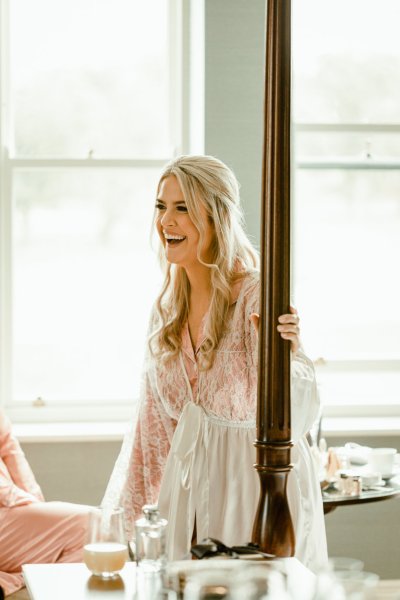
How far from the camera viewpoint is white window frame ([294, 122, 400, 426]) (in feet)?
16.0

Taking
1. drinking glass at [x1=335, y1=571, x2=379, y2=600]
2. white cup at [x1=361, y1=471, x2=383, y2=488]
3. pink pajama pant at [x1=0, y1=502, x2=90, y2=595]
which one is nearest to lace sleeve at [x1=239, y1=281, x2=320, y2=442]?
drinking glass at [x1=335, y1=571, x2=379, y2=600]

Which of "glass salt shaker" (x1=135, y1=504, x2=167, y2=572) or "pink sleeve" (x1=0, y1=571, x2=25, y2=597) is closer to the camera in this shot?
"glass salt shaker" (x1=135, y1=504, x2=167, y2=572)

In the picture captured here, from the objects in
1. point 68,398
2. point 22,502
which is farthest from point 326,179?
point 22,502

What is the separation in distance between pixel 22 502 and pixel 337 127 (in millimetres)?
2290

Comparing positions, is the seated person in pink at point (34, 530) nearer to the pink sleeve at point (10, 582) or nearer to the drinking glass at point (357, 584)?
the pink sleeve at point (10, 582)

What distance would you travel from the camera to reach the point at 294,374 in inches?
89.9

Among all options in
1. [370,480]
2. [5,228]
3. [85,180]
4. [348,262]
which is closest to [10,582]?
[370,480]

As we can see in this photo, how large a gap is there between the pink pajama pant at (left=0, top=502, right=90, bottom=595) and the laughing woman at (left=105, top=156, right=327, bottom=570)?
2.67ft

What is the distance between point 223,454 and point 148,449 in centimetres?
25

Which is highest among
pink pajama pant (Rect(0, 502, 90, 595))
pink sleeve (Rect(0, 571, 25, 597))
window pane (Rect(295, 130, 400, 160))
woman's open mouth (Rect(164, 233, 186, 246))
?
window pane (Rect(295, 130, 400, 160))

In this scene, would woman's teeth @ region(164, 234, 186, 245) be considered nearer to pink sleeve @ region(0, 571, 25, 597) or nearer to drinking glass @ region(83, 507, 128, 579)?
drinking glass @ region(83, 507, 128, 579)

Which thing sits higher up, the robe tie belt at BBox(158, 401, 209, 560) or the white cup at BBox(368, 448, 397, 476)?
the robe tie belt at BBox(158, 401, 209, 560)

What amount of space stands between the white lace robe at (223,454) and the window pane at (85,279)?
80.6 inches

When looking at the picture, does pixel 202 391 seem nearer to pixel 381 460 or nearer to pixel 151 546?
pixel 151 546
